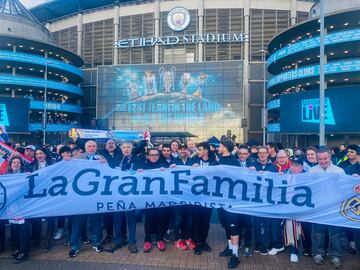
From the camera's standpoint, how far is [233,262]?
502 centimetres

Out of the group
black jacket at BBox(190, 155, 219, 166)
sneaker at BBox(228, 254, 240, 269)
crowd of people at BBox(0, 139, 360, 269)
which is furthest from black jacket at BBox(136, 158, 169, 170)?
sneaker at BBox(228, 254, 240, 269)

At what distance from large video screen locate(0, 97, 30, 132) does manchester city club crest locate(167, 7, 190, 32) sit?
77.9ft

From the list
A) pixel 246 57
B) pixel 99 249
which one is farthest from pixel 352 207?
pixel 246 57

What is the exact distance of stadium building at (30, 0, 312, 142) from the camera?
42.4 m

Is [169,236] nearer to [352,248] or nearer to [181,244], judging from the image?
[181,244]

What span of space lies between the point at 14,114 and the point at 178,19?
88.5ft

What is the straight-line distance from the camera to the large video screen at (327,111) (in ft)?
86.4

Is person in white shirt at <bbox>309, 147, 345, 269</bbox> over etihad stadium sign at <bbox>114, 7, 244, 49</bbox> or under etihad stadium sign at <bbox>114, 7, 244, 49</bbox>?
under

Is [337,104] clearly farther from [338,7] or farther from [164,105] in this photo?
[164,105]

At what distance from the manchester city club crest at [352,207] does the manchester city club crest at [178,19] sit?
43588 millimetres

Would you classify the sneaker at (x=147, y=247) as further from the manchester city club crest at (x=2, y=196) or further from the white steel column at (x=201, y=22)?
the white steel column at (x=201, y=22)

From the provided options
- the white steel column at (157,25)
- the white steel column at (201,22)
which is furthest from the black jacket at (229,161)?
the white steel column at (157,25)

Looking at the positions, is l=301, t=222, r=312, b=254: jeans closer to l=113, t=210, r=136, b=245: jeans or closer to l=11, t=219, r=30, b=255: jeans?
l=113, t=210, r=136, b=245: jeans

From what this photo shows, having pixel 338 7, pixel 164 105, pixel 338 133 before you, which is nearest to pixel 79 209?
pixel 338 133
